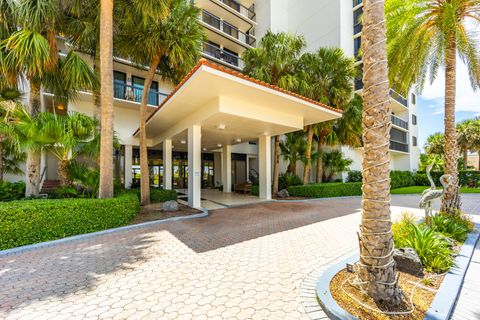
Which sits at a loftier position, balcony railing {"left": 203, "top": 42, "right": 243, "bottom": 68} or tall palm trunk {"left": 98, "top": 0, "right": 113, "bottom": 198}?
balcony railing {"left": 203, "top": 42, "right": 243, "bottom": 68}

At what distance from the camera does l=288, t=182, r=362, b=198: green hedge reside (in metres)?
13.0

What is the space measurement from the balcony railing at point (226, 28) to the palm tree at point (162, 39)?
1287 centimetres

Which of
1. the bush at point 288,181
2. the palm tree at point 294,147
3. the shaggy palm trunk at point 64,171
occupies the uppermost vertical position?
the palm tree at point 294,147

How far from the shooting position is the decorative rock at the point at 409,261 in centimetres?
341

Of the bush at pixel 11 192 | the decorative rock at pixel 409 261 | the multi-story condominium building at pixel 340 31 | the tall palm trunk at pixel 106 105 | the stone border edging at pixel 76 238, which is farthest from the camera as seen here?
the multi-story condominium building at pixel 340 31

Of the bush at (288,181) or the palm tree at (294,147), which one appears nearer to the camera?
the bush at (288,181)

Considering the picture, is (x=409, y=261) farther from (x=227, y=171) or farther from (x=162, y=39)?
(x=227, y=171)

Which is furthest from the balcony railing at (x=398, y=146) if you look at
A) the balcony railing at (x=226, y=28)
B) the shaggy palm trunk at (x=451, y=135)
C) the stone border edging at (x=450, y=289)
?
the stone border edging at (x=450, y=289)

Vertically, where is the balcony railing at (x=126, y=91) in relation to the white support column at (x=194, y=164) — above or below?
above

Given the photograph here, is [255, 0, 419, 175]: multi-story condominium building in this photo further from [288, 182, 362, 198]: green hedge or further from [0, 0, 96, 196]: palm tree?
[0, 0, 96, 196]: palm tree

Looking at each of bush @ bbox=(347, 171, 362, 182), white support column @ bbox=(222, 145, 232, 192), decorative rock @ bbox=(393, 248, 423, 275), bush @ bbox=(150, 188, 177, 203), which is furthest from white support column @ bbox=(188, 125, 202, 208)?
bush @ bbox=(347, 171, 362, 182)

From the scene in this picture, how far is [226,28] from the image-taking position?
22297 mm

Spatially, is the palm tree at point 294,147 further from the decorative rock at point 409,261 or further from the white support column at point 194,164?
the decorative rock at point 409,261

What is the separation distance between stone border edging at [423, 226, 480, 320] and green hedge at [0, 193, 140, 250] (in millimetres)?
7132
